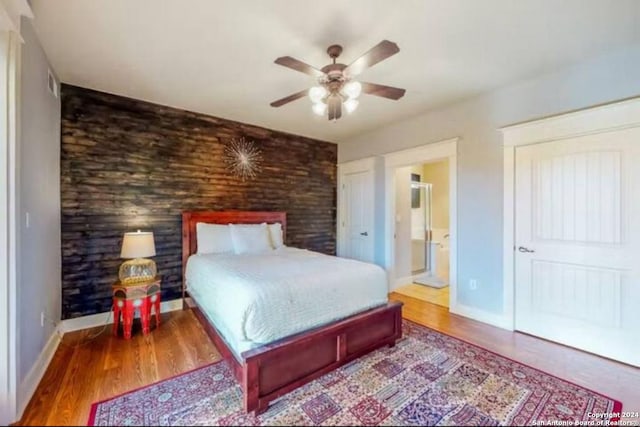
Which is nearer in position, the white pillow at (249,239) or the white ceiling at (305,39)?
the white ceiling at (305,39)

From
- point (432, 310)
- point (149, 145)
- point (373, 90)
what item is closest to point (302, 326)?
point (373, 90)

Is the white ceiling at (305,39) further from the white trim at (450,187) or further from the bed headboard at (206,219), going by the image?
the bed headboard at (206,219)

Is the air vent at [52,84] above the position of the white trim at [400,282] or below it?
above

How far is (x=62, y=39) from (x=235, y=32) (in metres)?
1.39

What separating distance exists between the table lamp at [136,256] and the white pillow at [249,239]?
94 cm

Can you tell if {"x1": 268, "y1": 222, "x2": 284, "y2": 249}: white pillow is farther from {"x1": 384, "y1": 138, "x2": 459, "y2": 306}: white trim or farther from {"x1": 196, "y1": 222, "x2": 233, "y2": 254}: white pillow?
{"x1": 384, "y1": 138, "x2": 459, "y2": 306}: white trim

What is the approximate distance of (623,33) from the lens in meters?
2.20

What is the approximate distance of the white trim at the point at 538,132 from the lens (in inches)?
95.6

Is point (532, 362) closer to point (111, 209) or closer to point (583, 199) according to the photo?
point (583, 199)

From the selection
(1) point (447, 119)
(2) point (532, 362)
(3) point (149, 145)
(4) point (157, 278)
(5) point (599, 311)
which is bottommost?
(2) point (532, 362)

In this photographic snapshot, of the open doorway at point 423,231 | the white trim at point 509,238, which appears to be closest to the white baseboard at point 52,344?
the open doorway at point 423,231

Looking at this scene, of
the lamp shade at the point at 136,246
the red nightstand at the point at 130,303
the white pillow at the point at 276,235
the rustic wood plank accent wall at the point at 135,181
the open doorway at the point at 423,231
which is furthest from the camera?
the open doorway at the point at 423,231

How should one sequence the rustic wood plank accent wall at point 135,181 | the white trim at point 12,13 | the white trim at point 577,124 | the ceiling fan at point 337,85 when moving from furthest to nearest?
the rustic wood plank accent wall at point 135,181 → the white trim at point 577,124 → the ceiling fan at point 337,85 → the white trim at point 12,13

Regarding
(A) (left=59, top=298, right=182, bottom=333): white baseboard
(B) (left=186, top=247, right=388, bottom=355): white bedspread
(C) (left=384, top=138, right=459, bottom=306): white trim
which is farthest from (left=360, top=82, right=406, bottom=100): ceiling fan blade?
(A) (left=59, top=298, right=182, bottom=333): white baseboard
